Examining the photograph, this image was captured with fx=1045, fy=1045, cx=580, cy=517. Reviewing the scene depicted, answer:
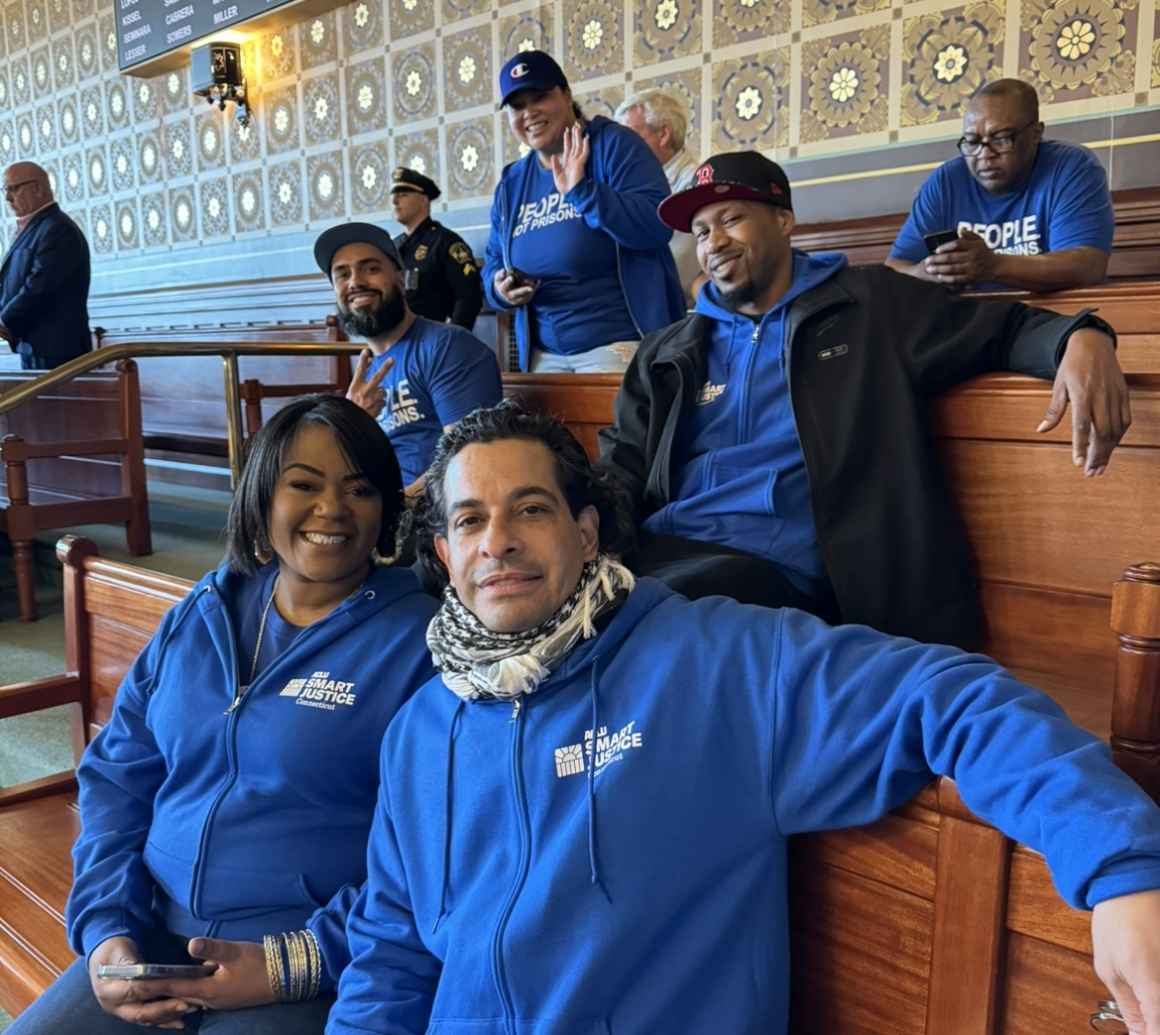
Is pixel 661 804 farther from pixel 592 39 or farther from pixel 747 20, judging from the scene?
pixel 592 39

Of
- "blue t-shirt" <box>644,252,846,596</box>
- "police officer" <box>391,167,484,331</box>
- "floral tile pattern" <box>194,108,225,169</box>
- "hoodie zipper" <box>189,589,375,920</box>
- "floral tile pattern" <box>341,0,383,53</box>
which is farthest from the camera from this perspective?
"floral tile pattern" <box>194,108,225,169</box>

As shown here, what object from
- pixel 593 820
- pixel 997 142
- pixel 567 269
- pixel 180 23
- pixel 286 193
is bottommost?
pixel 593 820

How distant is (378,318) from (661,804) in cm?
195

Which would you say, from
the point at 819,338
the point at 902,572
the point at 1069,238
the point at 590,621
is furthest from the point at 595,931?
the point at 1069,238

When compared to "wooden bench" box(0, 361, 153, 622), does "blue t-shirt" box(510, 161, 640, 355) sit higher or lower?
higher

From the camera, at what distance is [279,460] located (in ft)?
4.90

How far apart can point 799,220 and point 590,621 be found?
11.8ft

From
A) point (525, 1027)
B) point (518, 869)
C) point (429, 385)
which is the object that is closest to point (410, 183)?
point (429, 385)

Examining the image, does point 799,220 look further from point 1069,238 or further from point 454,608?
point 454,608

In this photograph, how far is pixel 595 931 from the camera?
989 millimetres

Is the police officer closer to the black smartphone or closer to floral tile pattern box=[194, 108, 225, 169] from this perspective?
the black smartphone

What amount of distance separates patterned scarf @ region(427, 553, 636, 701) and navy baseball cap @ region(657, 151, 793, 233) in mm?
952

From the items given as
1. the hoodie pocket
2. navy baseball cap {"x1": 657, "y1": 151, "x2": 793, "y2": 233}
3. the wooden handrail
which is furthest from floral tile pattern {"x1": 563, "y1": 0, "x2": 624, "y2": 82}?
the hoodie pocket

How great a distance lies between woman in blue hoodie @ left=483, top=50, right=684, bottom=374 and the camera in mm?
2648
